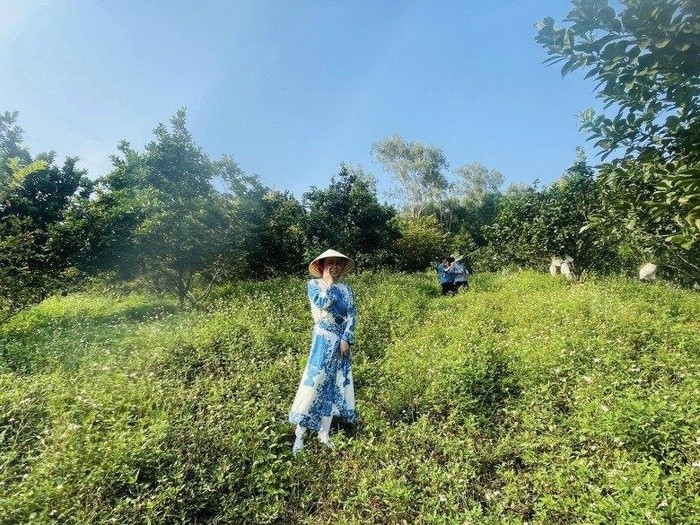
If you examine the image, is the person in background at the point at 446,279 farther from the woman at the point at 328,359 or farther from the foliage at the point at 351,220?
the woman at the point at 328,359

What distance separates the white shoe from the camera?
5.34 meters

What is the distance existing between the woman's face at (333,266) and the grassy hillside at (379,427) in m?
2.04

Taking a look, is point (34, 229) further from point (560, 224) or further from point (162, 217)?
point (560, 224)

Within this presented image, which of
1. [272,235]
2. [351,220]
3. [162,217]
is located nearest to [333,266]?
[162,217]

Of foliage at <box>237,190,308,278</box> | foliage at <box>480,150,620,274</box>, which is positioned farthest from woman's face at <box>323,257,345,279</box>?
foliage at <box>480,150,620,274</box>

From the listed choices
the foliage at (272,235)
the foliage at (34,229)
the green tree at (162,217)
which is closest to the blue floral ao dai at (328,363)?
the foliage at (34,229)

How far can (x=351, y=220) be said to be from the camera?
24.3 metres

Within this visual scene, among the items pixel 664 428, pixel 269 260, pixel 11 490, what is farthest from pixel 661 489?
pixel 269 260

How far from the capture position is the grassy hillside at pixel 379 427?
4.10 m

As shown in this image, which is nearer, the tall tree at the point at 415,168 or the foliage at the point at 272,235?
the foliage at the point at 272,235

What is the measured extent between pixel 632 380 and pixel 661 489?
222 centimetres

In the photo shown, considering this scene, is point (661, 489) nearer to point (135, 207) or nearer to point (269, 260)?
point (135, 207)

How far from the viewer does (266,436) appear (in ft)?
17.2

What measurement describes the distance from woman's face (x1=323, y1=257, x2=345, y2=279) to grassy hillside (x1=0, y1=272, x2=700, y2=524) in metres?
2.04
